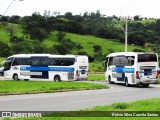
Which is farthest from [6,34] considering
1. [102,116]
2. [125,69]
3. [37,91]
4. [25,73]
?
[102,116]

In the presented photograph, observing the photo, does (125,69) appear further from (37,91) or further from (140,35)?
(140,35)

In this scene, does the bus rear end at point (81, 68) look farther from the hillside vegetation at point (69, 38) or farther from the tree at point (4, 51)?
the tree at point (4, 51)

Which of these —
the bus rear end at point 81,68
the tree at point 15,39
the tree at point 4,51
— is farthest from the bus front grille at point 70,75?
the tree at point 15,39

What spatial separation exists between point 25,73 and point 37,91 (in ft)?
59.8

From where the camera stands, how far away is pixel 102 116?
12.2 metres

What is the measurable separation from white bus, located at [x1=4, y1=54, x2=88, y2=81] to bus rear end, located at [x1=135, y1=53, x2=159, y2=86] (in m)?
9.43

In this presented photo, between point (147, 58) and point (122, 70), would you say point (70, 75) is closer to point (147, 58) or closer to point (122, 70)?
point (122, 70)

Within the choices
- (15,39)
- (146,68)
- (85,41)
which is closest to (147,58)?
(146,68)

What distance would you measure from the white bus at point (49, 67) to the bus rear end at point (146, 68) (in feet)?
31.0

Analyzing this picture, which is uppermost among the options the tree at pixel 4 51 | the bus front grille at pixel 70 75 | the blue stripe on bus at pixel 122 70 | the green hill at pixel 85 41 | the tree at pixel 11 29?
the tree at pixel 11 29

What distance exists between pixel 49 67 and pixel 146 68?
12076mm

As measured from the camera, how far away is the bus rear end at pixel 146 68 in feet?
110

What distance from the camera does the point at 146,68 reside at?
1325 inches

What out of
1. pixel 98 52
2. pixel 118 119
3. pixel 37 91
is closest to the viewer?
pixel 118 119
